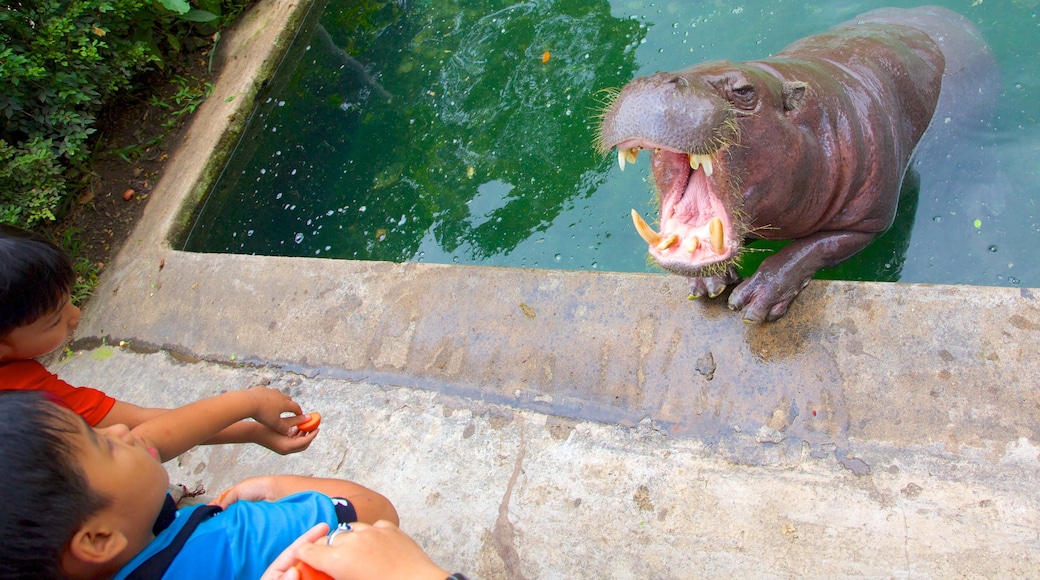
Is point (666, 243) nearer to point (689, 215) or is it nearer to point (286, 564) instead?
point (689, 215)

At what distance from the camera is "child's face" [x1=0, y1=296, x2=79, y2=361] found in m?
2.09

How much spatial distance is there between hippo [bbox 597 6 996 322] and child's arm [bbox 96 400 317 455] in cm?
146

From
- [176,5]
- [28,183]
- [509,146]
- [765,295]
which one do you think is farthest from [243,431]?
[176,5]

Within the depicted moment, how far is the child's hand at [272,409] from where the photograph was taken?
2.41 metres

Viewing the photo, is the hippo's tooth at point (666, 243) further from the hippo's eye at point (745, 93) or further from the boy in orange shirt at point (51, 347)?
the boy in orange shirt at point (51, 347)

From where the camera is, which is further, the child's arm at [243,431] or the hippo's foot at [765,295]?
the hippo's foot at [765,295]

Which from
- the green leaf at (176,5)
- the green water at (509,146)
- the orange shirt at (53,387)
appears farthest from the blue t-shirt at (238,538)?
the green leaf at (176,5)

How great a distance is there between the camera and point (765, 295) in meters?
2.64

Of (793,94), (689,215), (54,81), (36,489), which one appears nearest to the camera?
(36,489)

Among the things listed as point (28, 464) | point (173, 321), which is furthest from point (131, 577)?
point (173, 321)

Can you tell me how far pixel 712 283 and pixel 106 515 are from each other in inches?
84.7

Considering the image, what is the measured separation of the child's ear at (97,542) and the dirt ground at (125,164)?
3.97 meters

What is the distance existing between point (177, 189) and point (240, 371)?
7.40ft

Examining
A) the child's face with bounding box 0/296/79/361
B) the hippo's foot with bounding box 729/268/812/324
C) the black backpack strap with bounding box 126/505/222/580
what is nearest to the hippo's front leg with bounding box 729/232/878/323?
the hippo's foot with bounding box 729/268/812/324
